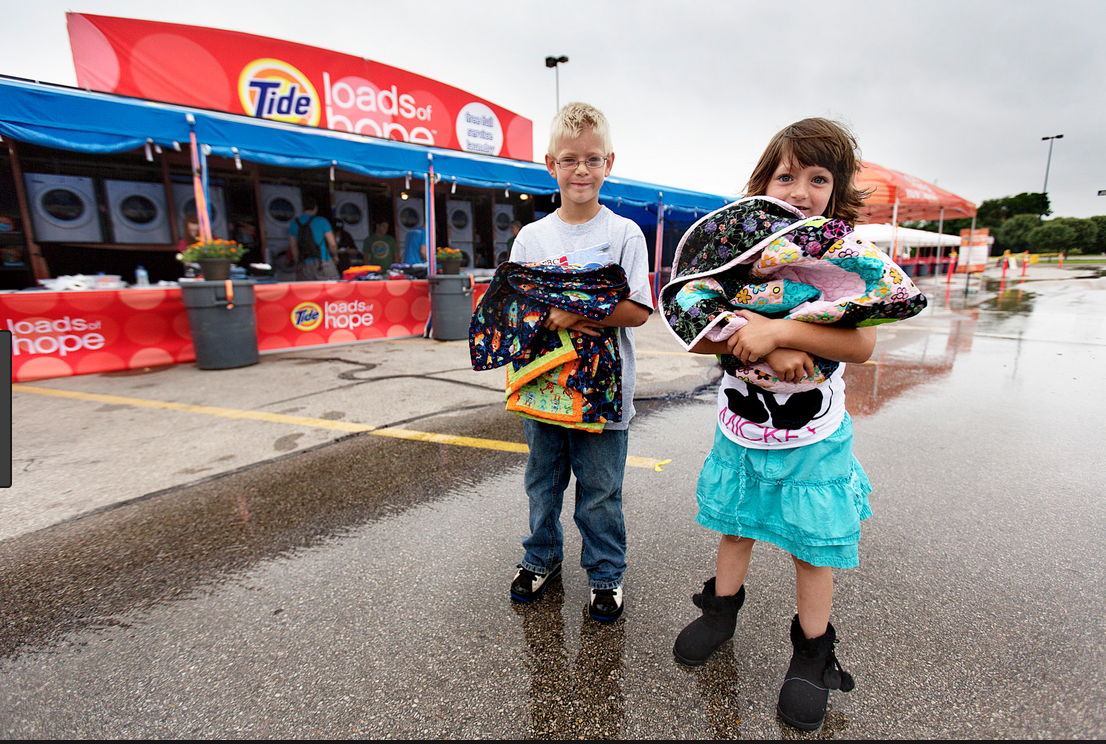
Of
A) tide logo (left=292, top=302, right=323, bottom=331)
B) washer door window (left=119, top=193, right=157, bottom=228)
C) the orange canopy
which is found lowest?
tide logo (left=292, top=302, right=323, bottom=331)

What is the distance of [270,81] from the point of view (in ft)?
36.3

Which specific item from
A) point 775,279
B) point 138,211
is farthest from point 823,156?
point 138,211

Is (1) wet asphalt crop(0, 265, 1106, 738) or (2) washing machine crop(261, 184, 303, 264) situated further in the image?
(2) washing machine crop(261, 184, 303, 264)

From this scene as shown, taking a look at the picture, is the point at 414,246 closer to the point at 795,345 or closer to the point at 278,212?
the point at 278,212

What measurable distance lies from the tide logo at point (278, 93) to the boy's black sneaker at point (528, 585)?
12.3m

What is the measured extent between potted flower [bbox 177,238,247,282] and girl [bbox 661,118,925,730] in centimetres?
639

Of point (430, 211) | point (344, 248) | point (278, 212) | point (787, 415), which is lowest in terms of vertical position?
point (787, 415)

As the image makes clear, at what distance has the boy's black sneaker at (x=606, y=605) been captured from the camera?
1965 mm

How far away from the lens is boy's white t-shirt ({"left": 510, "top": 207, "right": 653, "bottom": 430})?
1.79 m

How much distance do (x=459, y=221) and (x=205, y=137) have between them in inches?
297

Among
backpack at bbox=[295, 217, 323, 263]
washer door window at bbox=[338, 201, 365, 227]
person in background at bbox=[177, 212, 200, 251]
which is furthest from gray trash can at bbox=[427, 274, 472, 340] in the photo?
washer door window at bbox=[338, 201, 365, 227]

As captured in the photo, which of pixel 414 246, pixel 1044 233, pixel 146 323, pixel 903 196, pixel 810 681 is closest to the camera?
pixel 810 681

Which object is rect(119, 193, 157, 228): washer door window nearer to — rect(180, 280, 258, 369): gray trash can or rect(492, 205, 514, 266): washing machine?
rect(180, 280, 258, 369): gray trash can

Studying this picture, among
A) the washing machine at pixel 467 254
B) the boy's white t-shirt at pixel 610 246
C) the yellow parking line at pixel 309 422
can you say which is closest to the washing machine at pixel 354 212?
the washing machine at pixel 467 254
